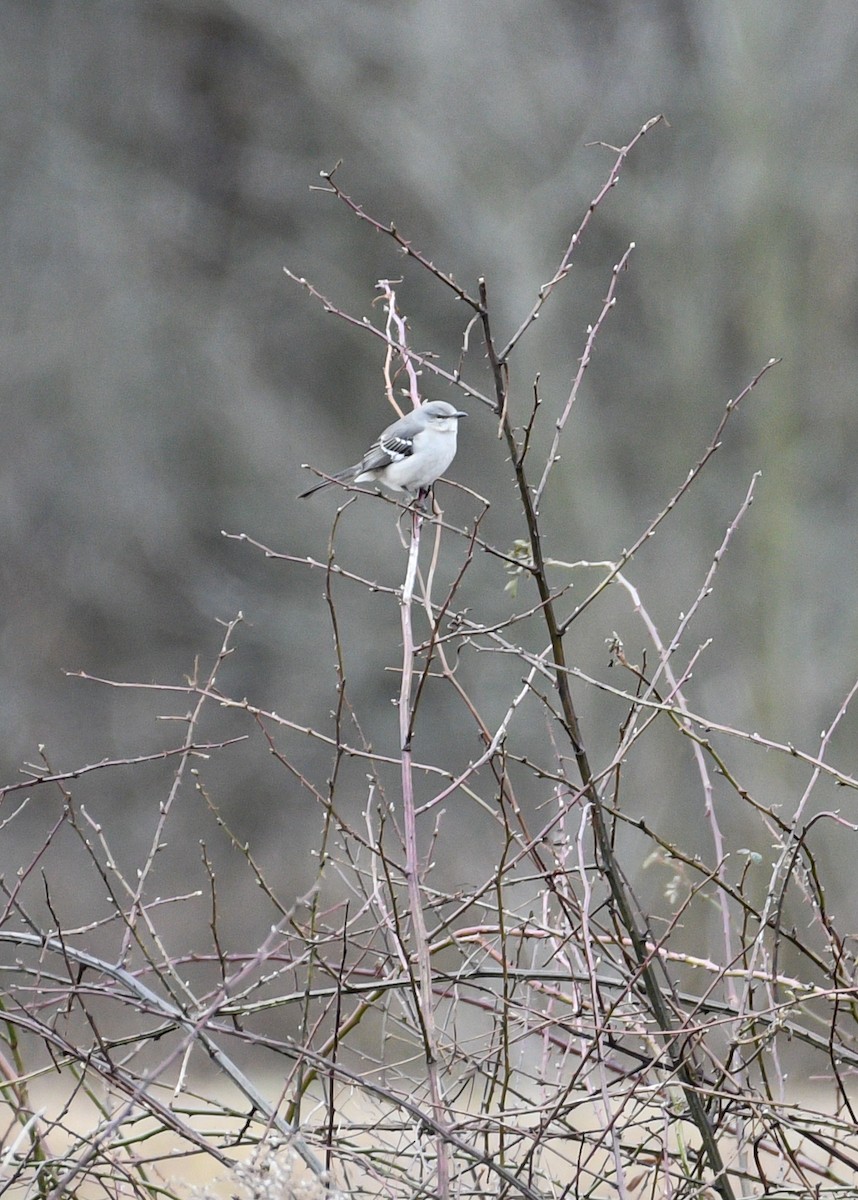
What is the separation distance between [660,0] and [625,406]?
122 cm

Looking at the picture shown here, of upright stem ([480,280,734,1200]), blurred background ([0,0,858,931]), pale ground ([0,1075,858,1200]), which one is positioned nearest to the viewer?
pale ground ([0,1075,858,1200])

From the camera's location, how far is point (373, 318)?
447 centimetres

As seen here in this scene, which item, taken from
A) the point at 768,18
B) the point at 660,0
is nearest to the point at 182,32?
the point at 660,0

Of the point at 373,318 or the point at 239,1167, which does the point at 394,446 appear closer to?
the point at 239,1167

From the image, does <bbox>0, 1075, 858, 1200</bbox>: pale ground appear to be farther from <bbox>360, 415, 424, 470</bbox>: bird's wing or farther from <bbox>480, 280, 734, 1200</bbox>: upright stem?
<bbox>360, 415, 424, 470</bbox>: bird's wing

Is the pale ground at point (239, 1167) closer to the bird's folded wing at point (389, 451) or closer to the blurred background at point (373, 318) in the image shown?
the blurred background at point (373, 318)

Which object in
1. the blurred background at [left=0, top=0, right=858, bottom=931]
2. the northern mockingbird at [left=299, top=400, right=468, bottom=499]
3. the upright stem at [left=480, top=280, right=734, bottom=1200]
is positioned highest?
the blurred background at [left=0, top=0, right=858, bottom=931]

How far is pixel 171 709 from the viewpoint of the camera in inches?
177

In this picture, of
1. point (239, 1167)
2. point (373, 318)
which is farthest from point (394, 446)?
point (373, 318)

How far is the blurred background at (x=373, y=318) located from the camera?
4039 mm

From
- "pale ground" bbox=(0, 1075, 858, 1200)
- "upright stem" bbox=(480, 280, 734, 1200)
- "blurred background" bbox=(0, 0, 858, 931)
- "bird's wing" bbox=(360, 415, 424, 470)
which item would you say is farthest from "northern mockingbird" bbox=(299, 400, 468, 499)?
"blurred background" bbox=(0, 0, 858, 931)

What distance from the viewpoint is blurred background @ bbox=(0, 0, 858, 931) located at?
4.04 metres

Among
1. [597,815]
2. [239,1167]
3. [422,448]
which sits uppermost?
[422,448]

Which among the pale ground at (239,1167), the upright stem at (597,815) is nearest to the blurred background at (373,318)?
the pale ground at (239,1167)
